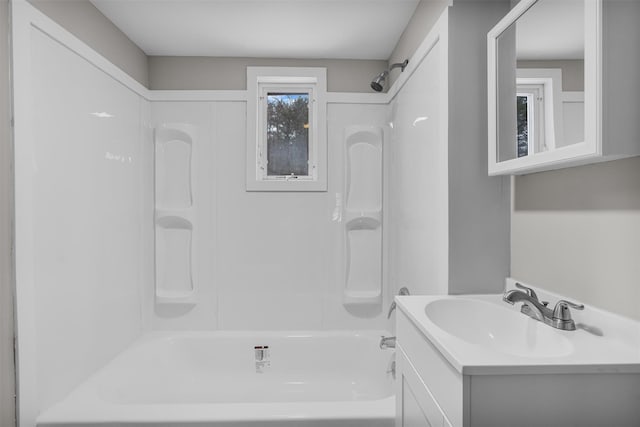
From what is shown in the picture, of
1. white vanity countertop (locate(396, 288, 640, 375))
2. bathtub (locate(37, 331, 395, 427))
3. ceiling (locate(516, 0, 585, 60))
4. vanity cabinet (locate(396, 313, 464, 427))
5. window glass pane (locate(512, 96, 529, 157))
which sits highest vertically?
ceiling (locate(516, 0, 585, 60))

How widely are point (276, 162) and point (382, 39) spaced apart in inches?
Answer: 43.8

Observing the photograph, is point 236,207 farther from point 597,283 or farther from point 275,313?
point 597,283

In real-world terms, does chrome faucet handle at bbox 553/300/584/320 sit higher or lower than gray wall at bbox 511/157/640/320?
lower

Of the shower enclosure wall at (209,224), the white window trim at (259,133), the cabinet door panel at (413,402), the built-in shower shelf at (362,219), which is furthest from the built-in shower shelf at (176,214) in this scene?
the cabinet door panel at (413,402)

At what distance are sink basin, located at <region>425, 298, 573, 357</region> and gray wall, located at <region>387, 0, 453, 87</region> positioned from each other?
4.07 feet

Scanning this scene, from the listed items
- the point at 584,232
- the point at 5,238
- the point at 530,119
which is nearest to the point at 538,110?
the point at 530,119

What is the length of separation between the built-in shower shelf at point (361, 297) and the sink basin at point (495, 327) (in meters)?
1.38

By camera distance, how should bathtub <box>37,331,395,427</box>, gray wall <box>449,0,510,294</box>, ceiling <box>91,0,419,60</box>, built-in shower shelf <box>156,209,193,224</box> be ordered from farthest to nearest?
built-in shower shelf <box>156,209,193,224</box> < bathtub <box>37,331,395,427</box> < ceiling <box>91,0,419,60</box> < gray wall <box>449,0,510,294</box>

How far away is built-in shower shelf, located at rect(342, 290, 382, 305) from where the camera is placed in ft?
8.97

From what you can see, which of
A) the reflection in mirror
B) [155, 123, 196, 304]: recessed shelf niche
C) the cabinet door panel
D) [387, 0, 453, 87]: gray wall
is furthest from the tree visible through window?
[155, 123, 196, 304]: recessed shelf niche

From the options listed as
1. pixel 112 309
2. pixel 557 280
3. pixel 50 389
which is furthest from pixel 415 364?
pixel 112 309

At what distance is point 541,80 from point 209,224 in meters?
2.18

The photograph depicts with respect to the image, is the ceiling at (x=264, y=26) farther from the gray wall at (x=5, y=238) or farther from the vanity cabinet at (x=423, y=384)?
the vanity cabinet at (x=423, y=384)

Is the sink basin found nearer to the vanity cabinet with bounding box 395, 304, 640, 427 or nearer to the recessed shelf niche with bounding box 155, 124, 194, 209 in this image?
the vanity cabinet with bounding box 395, 304, 640, 427
